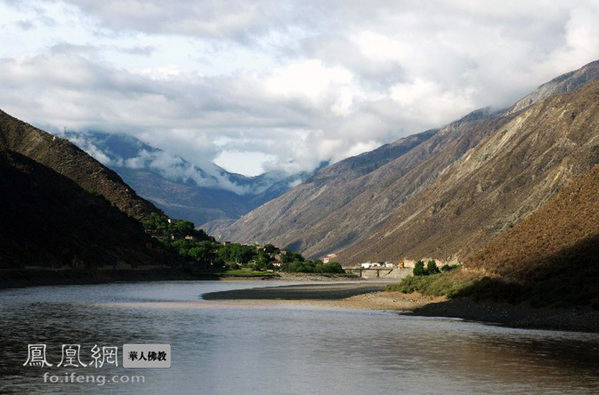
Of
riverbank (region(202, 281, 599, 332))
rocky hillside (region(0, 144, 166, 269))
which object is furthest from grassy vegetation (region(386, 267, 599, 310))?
rocky hillside (region(0, 144, 166, 269))

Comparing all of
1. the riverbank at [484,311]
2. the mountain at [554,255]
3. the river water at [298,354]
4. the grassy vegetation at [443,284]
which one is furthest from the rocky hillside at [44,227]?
the mountain at [554,255]

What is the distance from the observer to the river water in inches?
1499

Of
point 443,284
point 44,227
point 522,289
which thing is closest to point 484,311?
point 522,289

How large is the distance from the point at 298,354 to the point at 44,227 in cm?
12493

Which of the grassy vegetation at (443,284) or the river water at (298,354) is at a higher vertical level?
the grassy vegetation at (443,284)

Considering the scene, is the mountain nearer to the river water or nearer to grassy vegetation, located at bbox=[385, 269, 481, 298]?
grassy vegetation, located at bbox=[385, 269, 481, 298]

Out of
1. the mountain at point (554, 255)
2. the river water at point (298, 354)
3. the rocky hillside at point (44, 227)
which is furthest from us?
the rocky hillside at point (44, 227)

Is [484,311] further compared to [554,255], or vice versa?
[554,255]

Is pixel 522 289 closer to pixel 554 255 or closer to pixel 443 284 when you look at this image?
pixel 554 255

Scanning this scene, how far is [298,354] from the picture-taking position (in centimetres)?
5000

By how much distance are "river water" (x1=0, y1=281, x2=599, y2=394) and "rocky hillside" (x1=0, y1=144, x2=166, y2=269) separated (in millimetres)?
69659

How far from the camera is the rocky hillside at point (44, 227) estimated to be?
147750 mm

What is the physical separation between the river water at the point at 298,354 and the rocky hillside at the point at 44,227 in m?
69.7

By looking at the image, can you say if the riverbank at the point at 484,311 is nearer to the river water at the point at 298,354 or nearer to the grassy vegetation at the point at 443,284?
the grassy vegetation at the point at 443,284
